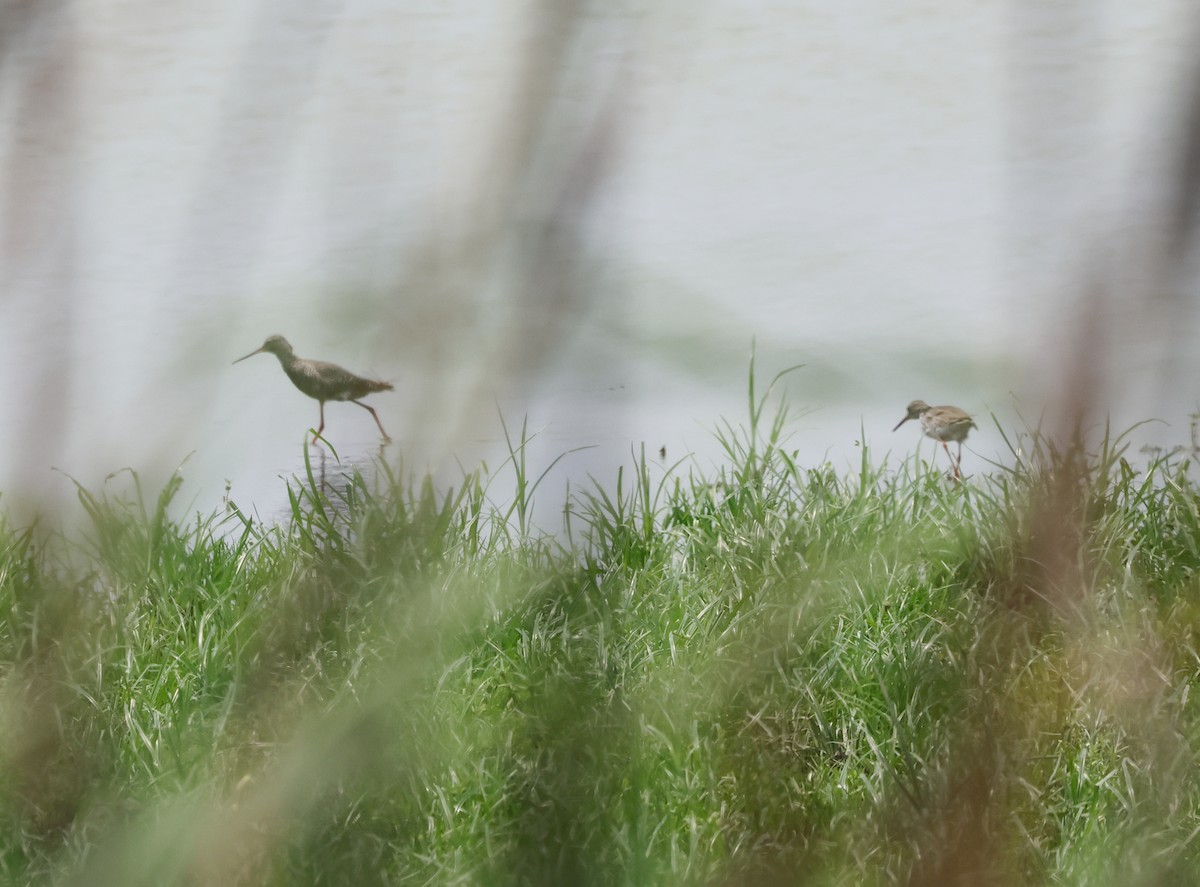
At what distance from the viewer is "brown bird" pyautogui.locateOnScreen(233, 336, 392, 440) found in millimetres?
382

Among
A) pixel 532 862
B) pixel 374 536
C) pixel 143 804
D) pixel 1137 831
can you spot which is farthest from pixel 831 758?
pixel 532 862

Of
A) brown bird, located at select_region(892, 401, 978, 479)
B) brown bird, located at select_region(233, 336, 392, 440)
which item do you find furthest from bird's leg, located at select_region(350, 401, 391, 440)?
brown bird, located at select_region(892, 401, 978, 479)

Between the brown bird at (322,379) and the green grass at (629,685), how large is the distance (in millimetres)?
40

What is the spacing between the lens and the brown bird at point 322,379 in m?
0.38

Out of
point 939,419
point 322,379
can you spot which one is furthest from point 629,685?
point 322,379

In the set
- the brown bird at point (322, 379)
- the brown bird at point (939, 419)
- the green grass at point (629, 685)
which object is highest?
the brown bird at point (322, 379)

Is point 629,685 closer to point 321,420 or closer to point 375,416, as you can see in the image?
point 321,420

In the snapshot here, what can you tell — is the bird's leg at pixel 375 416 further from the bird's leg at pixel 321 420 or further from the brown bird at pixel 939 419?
the brown bird at pixel 939 419

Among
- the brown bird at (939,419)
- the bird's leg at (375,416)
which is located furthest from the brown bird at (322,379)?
the brown bird at (939,419)

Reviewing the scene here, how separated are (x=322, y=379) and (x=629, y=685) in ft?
1.23

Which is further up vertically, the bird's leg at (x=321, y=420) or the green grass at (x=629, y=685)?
the bird's leg at (x=321, y=420)

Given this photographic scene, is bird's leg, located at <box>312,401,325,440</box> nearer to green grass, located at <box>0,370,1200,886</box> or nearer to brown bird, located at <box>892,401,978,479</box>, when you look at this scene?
green grass, located at <box>0,370,1200,886</box>

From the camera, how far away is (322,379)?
0.51 m

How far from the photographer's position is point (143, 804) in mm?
1421
